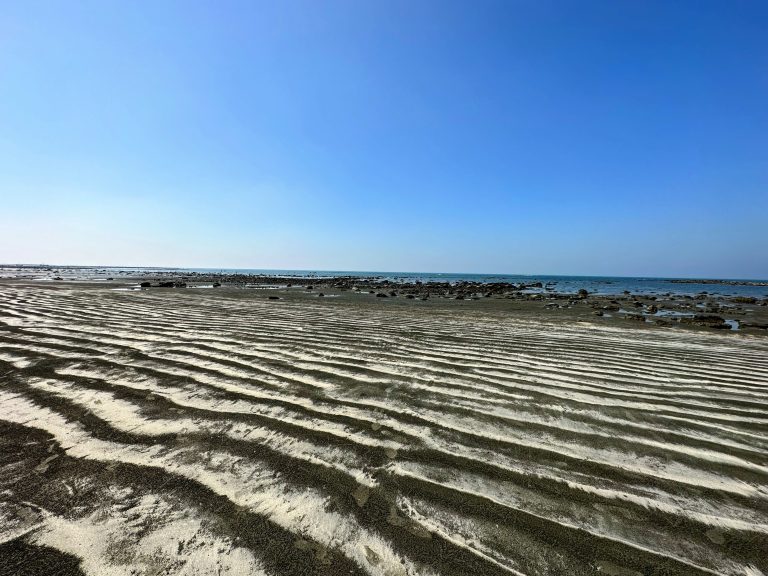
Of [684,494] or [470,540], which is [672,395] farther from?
[470,540]

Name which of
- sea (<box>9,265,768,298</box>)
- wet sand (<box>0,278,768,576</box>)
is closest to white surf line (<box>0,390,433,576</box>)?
wet sand (<box>0,278,768,576</box>)

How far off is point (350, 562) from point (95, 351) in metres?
4.82

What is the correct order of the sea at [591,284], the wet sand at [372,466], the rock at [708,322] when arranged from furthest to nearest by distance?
the sea at [591,284]
the rock at [708,322]
the wet sand at [372,466]

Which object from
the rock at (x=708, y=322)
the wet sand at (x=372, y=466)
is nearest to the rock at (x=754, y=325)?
the rock at (x=708, y=322)

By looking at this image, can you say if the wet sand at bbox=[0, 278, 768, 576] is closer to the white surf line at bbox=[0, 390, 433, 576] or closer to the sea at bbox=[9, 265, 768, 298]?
the white surf line at bbox=[0, 390, 433, 576]

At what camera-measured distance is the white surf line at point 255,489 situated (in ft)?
5.06

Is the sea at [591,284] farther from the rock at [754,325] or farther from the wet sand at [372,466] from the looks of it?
the wet sand at [372,466]

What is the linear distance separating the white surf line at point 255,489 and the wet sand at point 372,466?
0.04 feet

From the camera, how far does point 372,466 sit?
2.20m

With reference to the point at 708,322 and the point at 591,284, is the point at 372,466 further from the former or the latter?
the point at 591,284

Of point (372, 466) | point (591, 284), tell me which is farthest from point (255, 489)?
point (591, 284)

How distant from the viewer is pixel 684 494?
6.66ft

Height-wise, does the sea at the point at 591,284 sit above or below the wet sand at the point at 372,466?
below

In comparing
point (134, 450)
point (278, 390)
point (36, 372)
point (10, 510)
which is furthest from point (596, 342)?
point (36, 372)
